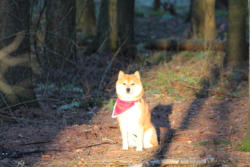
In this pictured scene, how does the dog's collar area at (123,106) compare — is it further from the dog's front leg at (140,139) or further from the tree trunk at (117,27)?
the tree trunk at (117,27)

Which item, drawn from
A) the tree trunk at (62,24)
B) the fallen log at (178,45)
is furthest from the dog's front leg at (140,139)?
the fallen log at (178,45)

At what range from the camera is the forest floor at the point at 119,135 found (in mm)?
5789

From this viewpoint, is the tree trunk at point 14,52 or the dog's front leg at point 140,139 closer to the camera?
the dog's front leg at point 140,139

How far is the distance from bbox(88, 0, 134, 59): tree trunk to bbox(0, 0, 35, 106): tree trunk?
541 centimetres

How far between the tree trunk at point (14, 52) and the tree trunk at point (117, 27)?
5.41 meters

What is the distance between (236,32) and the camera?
1313 centimetres

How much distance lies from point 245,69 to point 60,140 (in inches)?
296

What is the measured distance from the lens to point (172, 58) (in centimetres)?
1547

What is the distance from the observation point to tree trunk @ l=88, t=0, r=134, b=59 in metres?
14.0

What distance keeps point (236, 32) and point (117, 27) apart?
13.0 ft

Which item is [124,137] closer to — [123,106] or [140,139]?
[140,139]

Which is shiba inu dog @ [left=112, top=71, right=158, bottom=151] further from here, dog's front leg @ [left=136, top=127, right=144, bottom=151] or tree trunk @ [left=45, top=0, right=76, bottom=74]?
tree trunk @ [left=45, top=0, right=76, bottom=74]

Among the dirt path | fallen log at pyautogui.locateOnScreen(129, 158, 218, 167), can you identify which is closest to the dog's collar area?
the dirt path

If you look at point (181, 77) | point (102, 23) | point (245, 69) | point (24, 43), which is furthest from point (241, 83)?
point (24, 43)
